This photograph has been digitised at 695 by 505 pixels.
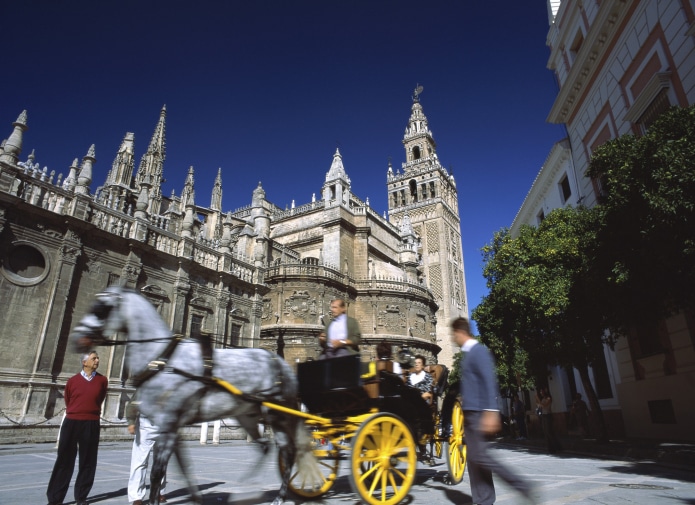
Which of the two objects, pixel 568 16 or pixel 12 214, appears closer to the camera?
pixel 12 214

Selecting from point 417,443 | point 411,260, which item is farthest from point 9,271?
point 411,260

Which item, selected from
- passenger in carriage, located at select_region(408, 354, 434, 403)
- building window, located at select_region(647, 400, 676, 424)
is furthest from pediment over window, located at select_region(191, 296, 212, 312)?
building window, located at select_region(647, 400, 676, 424)

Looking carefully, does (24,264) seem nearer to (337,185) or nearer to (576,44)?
(576,44)

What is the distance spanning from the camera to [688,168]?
24.1 ft

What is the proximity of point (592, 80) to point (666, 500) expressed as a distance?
15.2 m

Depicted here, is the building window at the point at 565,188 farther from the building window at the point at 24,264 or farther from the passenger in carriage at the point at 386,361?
the building window at the point at 24,264

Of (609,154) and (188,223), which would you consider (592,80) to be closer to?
(609,154)

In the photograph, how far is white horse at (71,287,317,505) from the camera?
3.80m

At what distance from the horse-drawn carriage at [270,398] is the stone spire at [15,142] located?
1217cm

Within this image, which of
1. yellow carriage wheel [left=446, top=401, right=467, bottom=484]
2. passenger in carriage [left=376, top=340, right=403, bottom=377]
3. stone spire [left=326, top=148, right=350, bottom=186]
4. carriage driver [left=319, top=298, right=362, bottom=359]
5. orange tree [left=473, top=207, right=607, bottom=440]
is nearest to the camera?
passenger in carriage [left=376, top=340, right=403, bottom=377]

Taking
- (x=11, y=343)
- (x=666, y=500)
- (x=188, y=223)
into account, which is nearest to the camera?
(x=666, y=500)

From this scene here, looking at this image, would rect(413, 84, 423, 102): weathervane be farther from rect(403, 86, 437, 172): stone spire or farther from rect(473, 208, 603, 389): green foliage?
rect(473, 208, 603, 389): green foliage

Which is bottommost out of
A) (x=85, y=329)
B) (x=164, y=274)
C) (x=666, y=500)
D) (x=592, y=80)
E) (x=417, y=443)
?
(x=666, y=500)

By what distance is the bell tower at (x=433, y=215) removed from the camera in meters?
49.4
